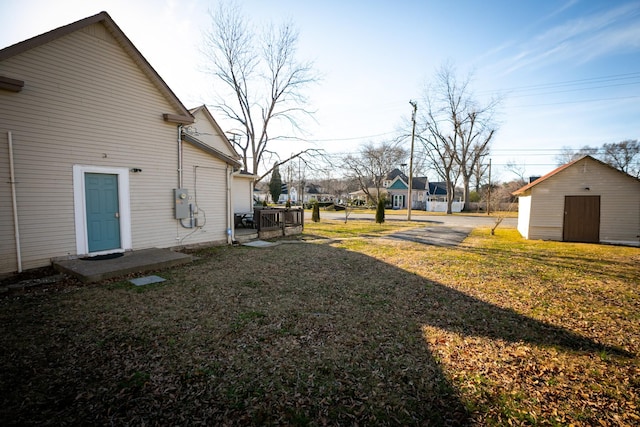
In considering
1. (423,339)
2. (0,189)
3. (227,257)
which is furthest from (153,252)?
(423,339)

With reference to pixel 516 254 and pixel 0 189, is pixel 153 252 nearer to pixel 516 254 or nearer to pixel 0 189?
pixel 0 189

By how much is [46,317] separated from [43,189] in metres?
3.53

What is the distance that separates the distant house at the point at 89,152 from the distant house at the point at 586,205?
14673mm

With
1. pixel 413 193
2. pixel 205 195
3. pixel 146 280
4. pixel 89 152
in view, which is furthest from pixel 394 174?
pixel 146 280

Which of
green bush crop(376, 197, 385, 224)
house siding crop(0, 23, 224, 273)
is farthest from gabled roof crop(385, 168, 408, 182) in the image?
house siding crop(0, 23, 224, 273)

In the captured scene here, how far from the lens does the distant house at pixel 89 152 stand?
5969 millimetres

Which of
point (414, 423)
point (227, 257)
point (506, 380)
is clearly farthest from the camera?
point (227, 257)


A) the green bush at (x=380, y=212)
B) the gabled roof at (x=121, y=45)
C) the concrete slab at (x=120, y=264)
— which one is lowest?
the concrete slab at (x=120, y=264)

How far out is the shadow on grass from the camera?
2.57m

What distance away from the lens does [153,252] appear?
7883 millimetres

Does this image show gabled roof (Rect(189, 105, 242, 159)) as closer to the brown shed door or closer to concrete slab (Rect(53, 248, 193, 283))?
concrete slab (Rect(53, 248, 193, 283))

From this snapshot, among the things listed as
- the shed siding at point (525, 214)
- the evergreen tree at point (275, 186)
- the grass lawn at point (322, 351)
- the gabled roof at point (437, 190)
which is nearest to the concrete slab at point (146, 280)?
the grass lawn at point (322, 351)

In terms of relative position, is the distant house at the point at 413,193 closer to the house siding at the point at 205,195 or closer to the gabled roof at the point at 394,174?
the gabled roof at the point at 394,174

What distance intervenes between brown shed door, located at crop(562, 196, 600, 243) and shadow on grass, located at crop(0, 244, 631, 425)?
438 inches
